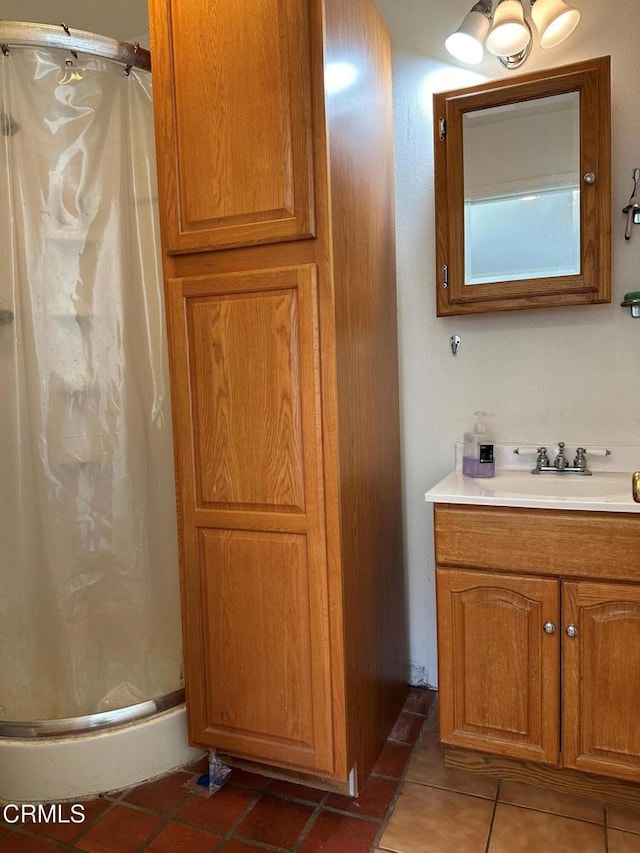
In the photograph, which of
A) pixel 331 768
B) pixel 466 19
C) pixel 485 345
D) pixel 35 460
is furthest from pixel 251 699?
pixel 466 19

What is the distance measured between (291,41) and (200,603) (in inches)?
57.0

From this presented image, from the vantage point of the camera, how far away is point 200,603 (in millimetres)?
1631

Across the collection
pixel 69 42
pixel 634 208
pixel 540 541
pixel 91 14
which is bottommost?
pixel 540 541

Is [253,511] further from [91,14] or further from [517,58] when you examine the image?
[91,14]

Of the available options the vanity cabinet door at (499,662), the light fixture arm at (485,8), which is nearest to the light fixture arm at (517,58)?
the light fixture arm at (485,8)

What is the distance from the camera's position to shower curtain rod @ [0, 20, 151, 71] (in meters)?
1.56

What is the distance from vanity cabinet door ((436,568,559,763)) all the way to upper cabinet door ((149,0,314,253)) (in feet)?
3.44

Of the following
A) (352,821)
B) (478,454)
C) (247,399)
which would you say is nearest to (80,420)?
(247,399)

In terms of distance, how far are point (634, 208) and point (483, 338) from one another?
56 centimetres

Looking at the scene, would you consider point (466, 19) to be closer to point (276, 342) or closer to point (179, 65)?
point (179, 65)

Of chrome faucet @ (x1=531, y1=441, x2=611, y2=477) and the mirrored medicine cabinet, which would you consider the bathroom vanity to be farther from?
the mirrored medicine cabinet

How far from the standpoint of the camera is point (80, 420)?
175cm

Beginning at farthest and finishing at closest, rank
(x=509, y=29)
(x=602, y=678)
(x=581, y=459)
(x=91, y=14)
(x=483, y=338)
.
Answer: (x=91, y=14) → (x=483, y=338) → (x=581, y=459) → (x=509, y=29) → (x=602, y=678)

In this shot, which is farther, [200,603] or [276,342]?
[200,603]
